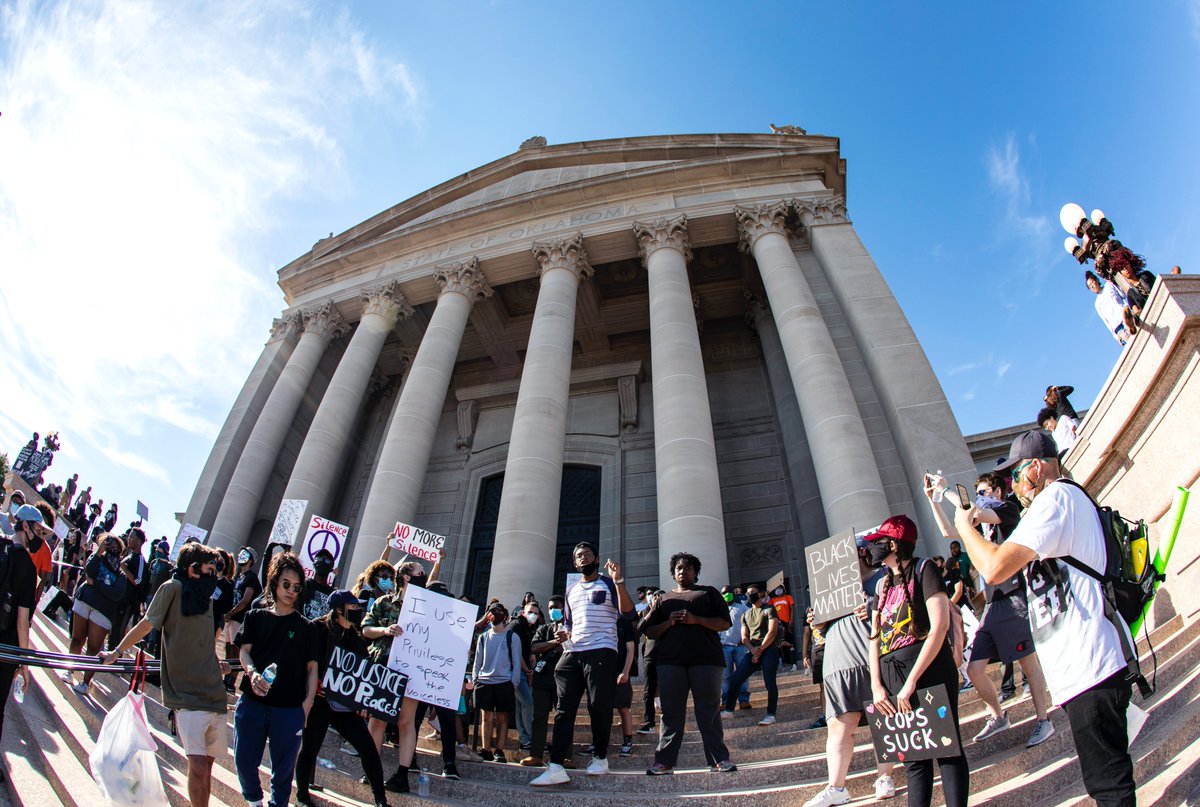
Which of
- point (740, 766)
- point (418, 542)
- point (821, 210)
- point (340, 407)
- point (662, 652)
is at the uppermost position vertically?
point (821, 210)

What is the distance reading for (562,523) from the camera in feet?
68.2

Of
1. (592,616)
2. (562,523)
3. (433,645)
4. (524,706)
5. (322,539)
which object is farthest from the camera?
(562,523)

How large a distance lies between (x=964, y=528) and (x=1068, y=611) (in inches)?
21.8

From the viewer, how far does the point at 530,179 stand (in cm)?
2444

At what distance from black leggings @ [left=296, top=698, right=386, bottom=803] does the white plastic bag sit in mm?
1007

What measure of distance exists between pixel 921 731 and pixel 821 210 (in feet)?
58.4

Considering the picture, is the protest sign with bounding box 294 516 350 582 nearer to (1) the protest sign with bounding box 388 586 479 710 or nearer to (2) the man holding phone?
(1) the protest sign with bounding box 388 586 479 710

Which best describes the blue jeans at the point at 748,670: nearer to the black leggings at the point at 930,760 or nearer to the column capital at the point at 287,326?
the black leggings at the point at 930,760

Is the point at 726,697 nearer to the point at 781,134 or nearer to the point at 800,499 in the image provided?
the point at 800,499

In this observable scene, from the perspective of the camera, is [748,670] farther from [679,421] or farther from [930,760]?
[679,421]

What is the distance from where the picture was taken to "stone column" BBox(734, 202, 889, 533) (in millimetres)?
12906

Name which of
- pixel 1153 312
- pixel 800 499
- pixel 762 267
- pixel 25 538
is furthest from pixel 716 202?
pixel 25 538

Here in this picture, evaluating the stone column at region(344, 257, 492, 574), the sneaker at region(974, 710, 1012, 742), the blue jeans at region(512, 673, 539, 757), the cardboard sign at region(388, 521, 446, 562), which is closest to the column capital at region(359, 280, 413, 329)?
the stone column at region(344, 257, 492, 574)

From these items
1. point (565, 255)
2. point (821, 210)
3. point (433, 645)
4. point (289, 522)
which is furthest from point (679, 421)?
point (433, 645)
